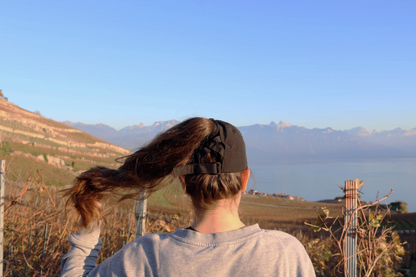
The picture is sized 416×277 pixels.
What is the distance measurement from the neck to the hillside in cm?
1591

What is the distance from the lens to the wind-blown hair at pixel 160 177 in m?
1.03

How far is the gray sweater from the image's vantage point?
2.95 feet

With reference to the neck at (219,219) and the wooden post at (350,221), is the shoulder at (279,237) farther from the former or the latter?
the wooden post at (350,221)

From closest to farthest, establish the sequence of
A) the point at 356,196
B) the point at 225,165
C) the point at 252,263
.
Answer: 1. the point at 252,263
2. the point at 225,165
3. the point at 356,196

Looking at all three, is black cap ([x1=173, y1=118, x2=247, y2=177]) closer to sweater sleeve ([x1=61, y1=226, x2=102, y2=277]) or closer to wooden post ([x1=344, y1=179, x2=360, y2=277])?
sweater sleeve ([x1=61, y1=226, x2=102, y2=277])

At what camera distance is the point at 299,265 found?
96cm

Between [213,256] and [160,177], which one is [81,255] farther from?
[213,256]

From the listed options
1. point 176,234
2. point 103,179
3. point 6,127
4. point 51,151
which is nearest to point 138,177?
point 103,179

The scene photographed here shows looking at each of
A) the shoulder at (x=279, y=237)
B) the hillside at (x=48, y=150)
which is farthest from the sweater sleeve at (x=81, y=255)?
the hillside at (x=48, y=150)

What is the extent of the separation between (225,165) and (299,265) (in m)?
0.39

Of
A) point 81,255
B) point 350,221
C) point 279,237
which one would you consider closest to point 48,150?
point 350,221

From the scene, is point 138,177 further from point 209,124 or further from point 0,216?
point 0,216

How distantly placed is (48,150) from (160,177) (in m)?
30.3

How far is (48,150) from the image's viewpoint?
27797mm
